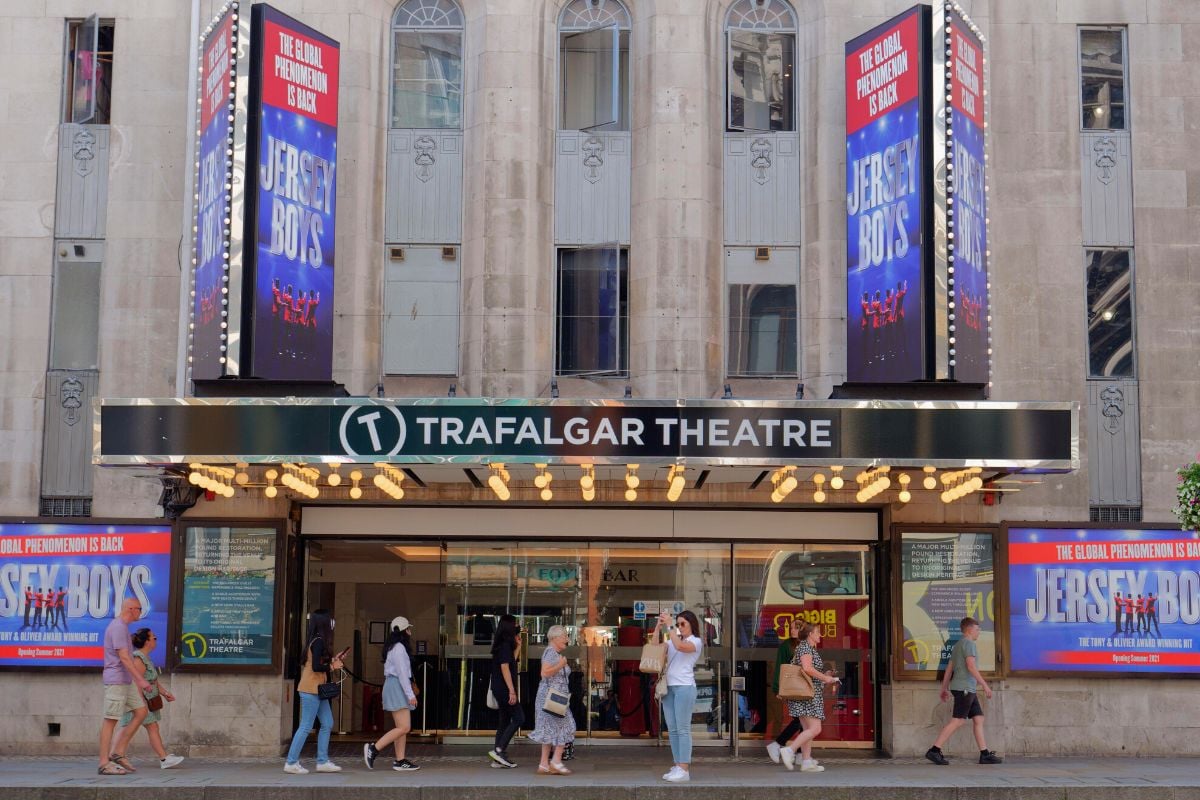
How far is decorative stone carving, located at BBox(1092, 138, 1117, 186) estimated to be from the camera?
19562 millimetres

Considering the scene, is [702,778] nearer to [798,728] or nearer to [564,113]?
[798,728]

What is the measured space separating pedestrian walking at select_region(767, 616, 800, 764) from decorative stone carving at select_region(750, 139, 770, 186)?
6.03m

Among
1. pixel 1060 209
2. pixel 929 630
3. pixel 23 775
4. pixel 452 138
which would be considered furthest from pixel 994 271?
pixel 23 775

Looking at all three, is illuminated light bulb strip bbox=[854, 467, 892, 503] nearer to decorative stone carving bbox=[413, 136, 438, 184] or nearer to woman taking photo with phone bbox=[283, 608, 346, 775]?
woman taking photo with phone bbox=[283, 608, 346, 775]

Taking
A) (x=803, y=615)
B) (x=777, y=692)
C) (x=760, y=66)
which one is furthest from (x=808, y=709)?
(x=760, y=66)

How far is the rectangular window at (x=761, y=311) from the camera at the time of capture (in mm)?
19344

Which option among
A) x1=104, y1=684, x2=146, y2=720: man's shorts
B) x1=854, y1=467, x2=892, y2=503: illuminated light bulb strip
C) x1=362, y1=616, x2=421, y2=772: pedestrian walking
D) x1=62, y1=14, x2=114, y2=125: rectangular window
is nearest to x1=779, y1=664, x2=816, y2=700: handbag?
x1=854, y1=467, x2=892, y2=503: illuminated light bulb strip

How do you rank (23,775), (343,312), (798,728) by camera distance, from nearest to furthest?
(23,775) < (798,728) < (343,312)

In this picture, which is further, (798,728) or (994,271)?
(994,271)

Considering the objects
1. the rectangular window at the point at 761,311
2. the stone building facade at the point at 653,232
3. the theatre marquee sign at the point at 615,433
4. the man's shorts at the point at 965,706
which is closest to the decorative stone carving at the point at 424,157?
the stone building facade at the point at 653,232

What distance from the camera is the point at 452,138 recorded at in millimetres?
19672

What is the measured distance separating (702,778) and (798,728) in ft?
7.00

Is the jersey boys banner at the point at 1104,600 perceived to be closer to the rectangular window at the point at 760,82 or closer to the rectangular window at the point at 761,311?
the rectangular window at the point at 761,311

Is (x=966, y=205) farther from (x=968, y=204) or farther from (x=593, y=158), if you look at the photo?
(x=593, y=158)
